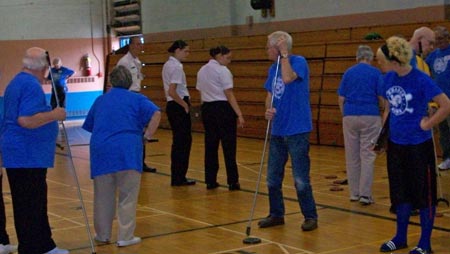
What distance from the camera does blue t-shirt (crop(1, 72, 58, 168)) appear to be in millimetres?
5203

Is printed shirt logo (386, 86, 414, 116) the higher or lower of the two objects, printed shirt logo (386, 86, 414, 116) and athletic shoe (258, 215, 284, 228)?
the higher

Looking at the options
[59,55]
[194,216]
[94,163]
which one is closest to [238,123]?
[194,216]

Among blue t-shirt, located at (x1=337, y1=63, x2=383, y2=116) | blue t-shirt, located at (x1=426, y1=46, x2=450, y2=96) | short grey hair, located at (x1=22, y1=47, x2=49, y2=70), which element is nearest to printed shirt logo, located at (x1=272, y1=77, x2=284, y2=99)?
blue t-shirt, located at (x1=337, y1=63, x2=383, y2=116)

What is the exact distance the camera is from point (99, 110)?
5.91 metres

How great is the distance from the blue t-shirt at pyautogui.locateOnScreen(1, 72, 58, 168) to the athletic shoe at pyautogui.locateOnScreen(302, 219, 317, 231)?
2223mm

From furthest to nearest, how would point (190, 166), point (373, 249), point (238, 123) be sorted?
point (190, 166), point (238, 123), point (373, 249)

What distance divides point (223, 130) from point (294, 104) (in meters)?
2.36

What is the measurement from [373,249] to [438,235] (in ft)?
2.28

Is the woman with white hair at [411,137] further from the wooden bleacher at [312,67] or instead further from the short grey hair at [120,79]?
the wooden bleacher at [312,67]

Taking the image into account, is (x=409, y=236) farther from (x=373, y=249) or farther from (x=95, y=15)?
(x=95, y=15)

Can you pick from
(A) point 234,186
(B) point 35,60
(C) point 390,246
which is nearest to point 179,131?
(A) point 234,186

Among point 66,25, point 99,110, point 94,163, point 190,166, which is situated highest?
point 66,25

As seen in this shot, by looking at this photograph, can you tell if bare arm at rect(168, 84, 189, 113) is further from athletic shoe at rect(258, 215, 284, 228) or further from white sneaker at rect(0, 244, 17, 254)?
white sneaker at rect(0, 244, 17, 254)

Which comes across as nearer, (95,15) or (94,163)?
(94,163)
